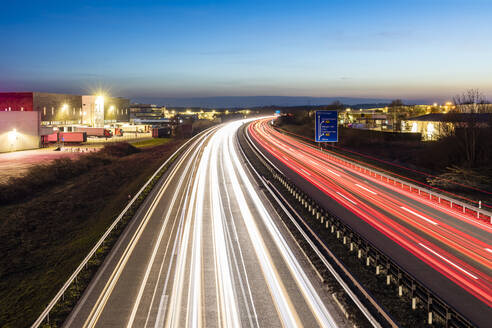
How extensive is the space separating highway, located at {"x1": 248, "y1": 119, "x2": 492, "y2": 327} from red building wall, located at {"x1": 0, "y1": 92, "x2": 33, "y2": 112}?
72.9m

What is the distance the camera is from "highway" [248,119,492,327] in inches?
492

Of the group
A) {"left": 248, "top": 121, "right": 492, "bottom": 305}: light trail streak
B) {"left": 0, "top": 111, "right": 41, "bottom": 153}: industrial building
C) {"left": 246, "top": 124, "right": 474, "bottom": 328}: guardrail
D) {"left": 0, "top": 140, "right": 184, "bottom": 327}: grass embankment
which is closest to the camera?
{"left": 246, "top": 124, "right": 474, "bottom": 328}: guardrail

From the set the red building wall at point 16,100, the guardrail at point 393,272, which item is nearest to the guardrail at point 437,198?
the guardrail at point 393,272

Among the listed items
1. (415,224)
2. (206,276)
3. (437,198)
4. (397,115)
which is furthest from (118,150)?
(397,115)

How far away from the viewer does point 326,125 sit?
39.4 m

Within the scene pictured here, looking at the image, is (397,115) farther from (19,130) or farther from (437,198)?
(19,130)

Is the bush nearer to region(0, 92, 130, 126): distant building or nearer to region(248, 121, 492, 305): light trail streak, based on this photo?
region(0, 92, 130, 126): distant building

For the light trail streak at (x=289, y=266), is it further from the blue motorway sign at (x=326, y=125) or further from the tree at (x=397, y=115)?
the tree at (x=397, y=115)

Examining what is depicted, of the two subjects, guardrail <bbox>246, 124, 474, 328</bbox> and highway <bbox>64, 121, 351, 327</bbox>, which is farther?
highway <bbox>64, 121, 351, 327</bbox>

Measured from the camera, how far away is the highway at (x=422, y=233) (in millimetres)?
12508

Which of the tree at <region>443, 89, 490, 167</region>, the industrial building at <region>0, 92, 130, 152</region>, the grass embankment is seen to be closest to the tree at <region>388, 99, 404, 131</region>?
the tree at <region>443, 89, 490, 167</region>

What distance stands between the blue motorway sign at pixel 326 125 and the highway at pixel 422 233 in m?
6.75

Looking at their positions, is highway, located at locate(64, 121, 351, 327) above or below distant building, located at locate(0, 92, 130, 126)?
below

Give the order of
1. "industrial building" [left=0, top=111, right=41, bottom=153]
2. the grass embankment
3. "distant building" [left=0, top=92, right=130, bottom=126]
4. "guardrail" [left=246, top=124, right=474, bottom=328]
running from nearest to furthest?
"guardrail" [left=246, top=124, right=474, bottom=328], the grass embankment, "industrial building" [left=0, top=111, right=41, bottom=153], "distant building" [left=0, top=92, right=130, bottom=126]
